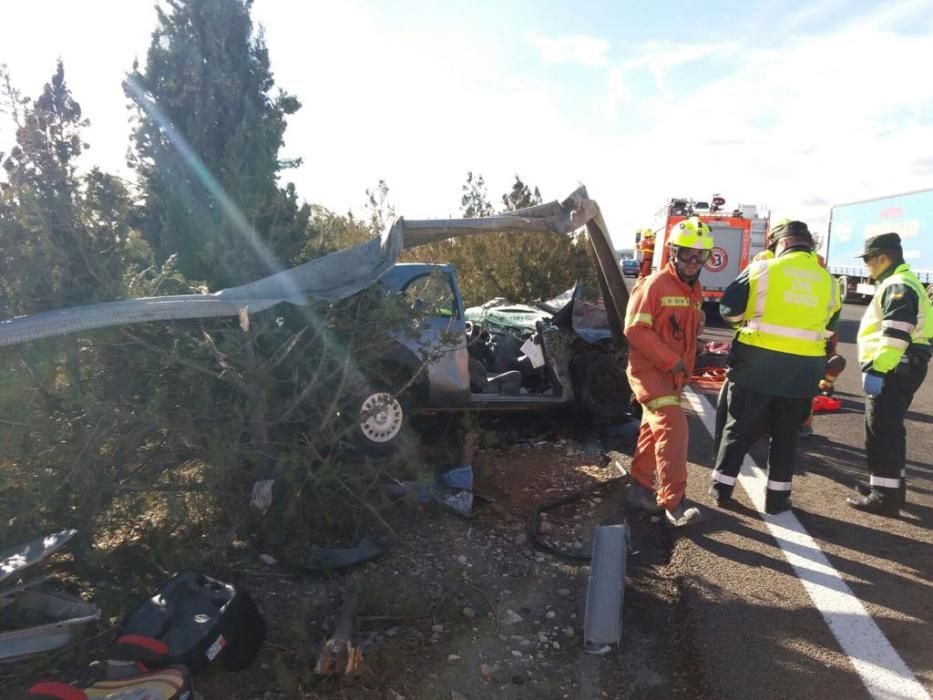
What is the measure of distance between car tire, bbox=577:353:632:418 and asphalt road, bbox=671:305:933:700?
1.29m

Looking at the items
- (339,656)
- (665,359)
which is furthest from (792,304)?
(339,656)

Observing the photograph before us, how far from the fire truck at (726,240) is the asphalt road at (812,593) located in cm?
Answer: 1233

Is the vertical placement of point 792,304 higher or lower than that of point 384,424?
higher

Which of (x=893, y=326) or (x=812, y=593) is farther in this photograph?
(x=893, y=326)

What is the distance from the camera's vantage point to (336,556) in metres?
3.61

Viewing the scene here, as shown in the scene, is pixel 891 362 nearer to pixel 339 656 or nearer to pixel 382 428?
pixel 382 428

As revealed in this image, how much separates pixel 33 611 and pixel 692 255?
4017mm

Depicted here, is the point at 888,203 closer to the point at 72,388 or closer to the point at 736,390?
the point at 736,390

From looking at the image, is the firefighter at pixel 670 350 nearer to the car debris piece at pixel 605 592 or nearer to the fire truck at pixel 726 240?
the car debris piece at pixel 605 592

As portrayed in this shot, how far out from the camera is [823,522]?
437cm

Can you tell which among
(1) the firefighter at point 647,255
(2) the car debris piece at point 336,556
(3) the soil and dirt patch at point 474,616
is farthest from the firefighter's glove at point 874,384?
(1) the firefighter at point 647,255

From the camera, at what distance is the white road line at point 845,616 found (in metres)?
2.72

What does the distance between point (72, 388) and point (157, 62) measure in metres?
2.11

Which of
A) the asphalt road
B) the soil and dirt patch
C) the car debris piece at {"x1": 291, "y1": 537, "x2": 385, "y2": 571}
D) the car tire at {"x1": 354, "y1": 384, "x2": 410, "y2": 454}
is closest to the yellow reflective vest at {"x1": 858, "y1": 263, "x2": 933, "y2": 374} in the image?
the asphalt road
